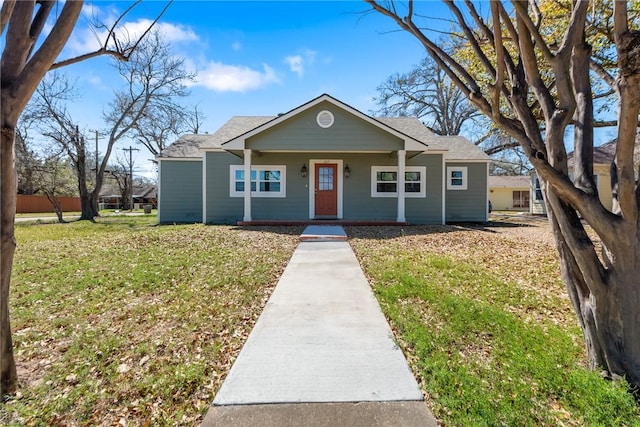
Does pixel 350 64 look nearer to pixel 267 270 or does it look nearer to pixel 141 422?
pixel 267 270

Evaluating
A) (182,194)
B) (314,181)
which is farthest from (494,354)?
(182,194)

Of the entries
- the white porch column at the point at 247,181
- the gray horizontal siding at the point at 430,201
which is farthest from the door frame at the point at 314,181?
the gray horizontal siding at the point at 430,201

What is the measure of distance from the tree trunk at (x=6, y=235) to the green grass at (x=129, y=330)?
0.80 feet

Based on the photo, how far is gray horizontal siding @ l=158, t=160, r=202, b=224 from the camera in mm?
14828

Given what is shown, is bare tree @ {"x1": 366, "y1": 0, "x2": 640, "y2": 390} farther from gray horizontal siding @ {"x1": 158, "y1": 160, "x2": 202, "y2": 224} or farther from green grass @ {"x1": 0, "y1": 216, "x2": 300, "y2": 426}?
gray horizontal siding @ {"x1": 158, "y1": 160, "x2": 202, "y2": 224}

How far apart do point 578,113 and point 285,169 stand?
37.1 feet

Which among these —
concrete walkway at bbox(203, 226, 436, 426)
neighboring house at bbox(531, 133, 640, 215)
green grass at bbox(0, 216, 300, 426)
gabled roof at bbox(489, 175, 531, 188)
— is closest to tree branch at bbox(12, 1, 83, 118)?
green grass at bbox(0, 216, 300, 426)

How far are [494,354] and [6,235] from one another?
424 cm

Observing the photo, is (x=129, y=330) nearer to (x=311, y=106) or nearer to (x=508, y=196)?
(x=311, y=106)

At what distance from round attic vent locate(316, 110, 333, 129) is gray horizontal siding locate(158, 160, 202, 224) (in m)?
6.86

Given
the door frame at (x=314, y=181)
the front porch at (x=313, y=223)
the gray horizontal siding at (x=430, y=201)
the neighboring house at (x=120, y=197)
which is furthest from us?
the neighboring house at (x=120, y=197)

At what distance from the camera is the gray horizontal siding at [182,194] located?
1483cm

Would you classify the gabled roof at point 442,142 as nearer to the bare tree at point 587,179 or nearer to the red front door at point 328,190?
the red front door at point 328,190

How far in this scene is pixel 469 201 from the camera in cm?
1479
